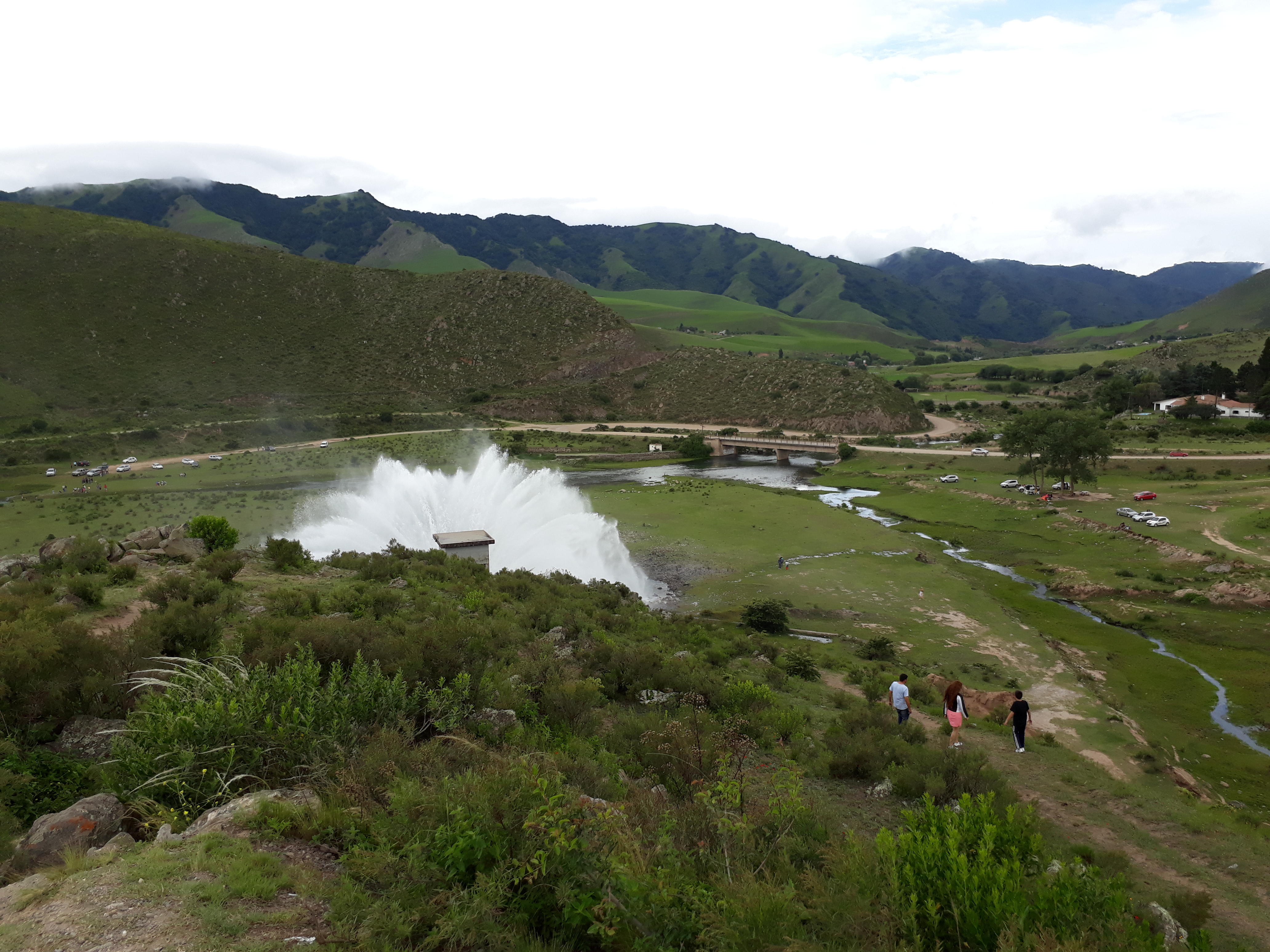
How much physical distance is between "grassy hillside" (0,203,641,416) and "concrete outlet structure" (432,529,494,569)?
272ft

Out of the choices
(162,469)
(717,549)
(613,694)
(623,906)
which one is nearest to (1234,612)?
(717,549)

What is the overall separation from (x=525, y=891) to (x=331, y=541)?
2769 centimetres

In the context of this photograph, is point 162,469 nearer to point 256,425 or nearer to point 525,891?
point 256,425

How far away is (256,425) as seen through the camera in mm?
85312

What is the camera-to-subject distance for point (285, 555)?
19734 millimetres

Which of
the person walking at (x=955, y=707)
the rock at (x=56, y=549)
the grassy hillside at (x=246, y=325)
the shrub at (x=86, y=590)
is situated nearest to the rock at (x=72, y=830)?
the shrub at (x=86, y=590)

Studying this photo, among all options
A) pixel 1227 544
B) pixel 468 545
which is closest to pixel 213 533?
pixel 468 545

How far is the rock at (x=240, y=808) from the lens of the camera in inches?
263

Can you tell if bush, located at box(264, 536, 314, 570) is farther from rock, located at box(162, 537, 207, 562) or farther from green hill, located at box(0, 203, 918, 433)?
green hill, located at box(0, 203, 918, 433)

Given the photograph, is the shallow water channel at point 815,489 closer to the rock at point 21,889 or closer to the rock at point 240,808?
the rock at point 240,808

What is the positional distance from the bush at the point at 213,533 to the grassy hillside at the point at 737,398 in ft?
294

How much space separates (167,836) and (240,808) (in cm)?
67

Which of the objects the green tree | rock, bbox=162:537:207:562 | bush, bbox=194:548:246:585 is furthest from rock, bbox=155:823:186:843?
the green tree

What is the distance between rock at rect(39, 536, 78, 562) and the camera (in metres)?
16.8
